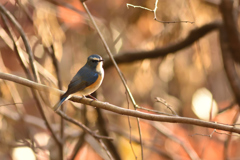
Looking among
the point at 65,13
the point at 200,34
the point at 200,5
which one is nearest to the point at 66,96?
the point at 200,34

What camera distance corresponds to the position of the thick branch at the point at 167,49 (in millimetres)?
4000

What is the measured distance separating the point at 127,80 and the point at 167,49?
2.22 m

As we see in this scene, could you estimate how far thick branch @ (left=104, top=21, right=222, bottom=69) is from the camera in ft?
13.1

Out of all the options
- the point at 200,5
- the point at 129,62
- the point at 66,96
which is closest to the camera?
the point at 66,96

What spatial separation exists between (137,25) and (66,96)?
4.20m

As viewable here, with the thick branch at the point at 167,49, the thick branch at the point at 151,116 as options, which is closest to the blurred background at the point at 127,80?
the thick branch at the point at 167,49

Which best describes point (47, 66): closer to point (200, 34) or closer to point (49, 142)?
point (49, 142)

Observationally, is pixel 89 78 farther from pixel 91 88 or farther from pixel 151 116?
pixel 151 116

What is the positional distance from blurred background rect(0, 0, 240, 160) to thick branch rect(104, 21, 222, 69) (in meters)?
0.40

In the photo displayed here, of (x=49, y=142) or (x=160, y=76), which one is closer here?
(x=49, y=142)

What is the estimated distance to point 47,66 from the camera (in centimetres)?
527

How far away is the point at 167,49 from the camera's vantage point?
4137 millimetres

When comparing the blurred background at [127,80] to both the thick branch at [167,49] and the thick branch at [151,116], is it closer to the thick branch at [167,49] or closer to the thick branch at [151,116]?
the thick branch at [167,49]

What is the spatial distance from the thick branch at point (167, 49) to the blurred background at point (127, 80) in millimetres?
400
